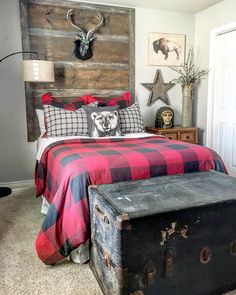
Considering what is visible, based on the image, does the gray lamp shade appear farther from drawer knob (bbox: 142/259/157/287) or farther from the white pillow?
drawer knob (bbox: 142/259/157/287)

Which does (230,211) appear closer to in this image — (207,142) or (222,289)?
(222,289)

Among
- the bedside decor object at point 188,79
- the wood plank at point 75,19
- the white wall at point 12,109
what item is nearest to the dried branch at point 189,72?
the bedside decor object at point 188,79

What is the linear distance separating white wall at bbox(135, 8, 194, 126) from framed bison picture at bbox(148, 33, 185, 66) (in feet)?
0.20

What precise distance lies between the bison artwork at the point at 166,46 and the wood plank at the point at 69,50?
1.45 feet

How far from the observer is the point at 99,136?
2.81 metres

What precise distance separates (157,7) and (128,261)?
349 centimetres

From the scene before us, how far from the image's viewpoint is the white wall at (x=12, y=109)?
3168mm

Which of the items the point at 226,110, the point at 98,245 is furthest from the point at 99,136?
the point at 226,110

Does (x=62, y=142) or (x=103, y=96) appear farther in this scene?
(x=103, y=96)

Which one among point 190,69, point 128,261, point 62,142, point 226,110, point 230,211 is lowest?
point 128,261

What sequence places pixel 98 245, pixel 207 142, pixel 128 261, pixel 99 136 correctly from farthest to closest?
1. pixel 207 142
2. pixel 99 136
3. pixel 98 245
4. pixel 128 261

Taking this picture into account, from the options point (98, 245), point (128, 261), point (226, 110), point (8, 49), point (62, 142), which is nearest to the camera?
point (128, 261)

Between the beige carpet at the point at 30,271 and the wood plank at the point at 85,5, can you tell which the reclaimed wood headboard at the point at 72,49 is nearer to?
the wood plank at the point at 85,5

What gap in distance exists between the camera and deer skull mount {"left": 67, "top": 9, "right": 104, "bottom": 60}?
135 inches
